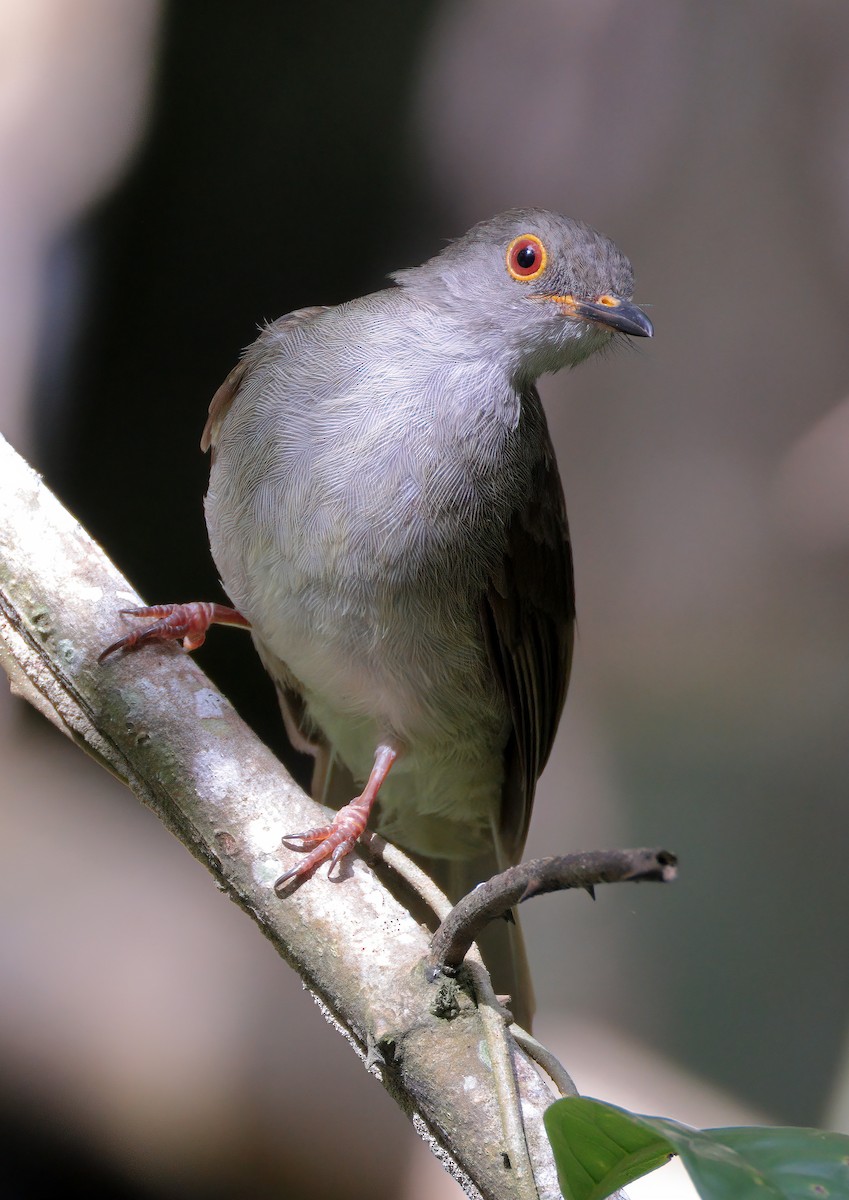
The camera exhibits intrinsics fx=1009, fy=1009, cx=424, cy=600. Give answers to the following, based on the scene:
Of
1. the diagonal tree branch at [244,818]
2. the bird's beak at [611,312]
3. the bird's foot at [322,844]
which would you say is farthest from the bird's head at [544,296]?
the bird's foot at [322,844]

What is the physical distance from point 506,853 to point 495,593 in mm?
891

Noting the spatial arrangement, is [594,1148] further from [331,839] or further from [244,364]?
[244,364]

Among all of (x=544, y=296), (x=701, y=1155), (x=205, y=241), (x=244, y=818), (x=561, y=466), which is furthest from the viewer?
(x=561, y=466)

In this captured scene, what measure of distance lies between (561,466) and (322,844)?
8.71 ft

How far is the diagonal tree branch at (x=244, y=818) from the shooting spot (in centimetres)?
155

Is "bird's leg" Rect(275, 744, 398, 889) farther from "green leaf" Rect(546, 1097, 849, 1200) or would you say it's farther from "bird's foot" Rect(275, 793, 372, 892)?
"green leaf" Rect(546, 1097, 849, 1200)

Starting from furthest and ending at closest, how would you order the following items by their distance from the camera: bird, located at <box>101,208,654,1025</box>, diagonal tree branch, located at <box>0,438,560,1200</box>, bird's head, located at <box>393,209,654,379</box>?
bird's head, located at <box>393,209,654,379</box>
bird, located at <box>101,208,654,1025</box>
diagonal tree branch, located at <box>0,438,560,1200</box>

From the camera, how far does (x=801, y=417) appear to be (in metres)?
4.07

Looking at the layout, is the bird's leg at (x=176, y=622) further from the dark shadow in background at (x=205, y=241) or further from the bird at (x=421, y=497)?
the dark shadow in background at (x=205, y=241)

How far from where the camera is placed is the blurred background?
359cm

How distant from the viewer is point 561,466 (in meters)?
4.21

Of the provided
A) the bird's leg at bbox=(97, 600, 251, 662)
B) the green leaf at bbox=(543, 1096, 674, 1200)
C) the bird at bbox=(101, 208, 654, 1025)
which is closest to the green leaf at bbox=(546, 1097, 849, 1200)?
the green leaf at bbox=(543, 1096, 674, 1200)

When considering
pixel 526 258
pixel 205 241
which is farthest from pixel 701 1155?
pixel 205 241

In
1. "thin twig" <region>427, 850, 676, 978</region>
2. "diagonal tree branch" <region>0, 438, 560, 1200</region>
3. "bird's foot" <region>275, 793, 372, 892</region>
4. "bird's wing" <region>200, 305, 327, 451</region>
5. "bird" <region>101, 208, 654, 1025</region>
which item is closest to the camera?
"thin twig" <region>427, 850, 676, 978</region>
